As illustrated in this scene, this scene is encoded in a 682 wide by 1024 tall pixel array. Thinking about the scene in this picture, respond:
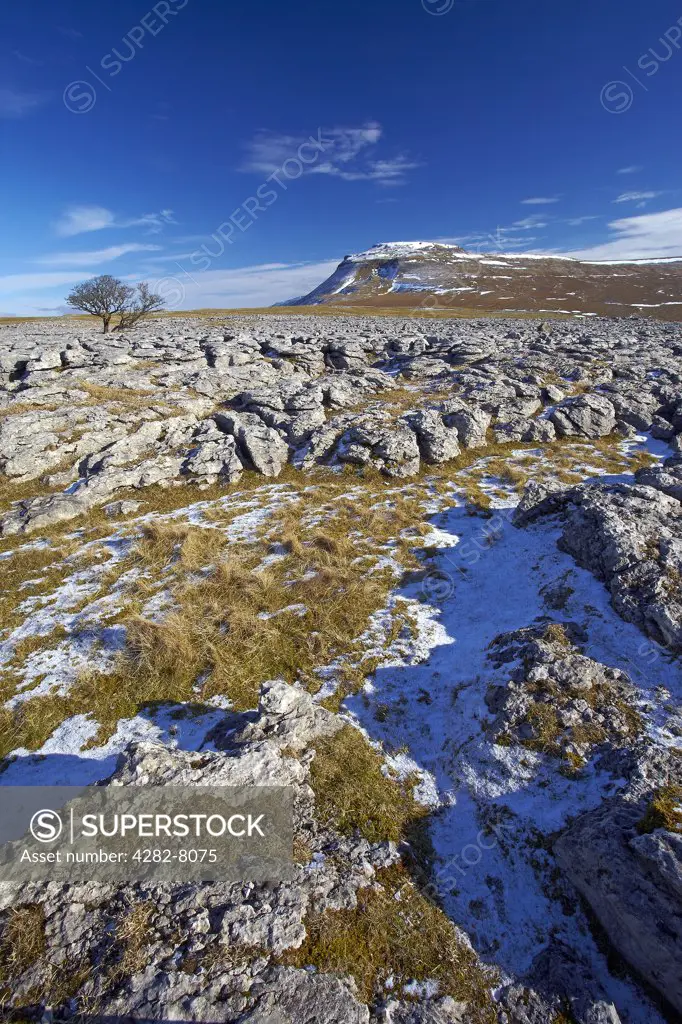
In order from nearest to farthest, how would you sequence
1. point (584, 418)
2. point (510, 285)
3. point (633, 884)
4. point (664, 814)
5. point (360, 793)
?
point (633, 884) → point (664, 814) → point (360, 793) → point (584, 418) → point (510, 285)

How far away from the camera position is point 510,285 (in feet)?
436

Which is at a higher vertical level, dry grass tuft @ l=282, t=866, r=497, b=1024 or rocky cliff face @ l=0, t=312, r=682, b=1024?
rocky cliff face @ l=0, t=312, r=682, b=1024

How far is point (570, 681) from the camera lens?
7961 millimetres

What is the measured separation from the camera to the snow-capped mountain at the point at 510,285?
103500 millimetres

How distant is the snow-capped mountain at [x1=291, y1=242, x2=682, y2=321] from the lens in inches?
4075

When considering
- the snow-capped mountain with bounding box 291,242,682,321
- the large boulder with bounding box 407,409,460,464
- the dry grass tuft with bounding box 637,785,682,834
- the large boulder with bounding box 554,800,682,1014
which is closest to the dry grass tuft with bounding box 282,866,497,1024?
the large boulder with bounding box 554,800,682,1014

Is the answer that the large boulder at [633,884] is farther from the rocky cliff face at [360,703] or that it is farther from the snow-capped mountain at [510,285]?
the snow-capped mountain at [510,285]

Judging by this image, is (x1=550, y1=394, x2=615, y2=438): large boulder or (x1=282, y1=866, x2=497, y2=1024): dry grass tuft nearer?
(x1=282, y1=866, x2=497, y2=1024): dry grass tuft

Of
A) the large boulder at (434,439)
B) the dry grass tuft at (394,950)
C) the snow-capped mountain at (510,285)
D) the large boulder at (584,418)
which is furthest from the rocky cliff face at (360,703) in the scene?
the snow-capped mountain at (510,285)

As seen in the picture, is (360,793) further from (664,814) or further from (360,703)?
(664,814)

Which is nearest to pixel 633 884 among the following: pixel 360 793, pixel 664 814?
pixel 664 814

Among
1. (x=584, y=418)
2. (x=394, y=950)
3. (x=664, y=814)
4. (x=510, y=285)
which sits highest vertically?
(x=510, y=285)

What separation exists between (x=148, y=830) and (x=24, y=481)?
16.9 meters

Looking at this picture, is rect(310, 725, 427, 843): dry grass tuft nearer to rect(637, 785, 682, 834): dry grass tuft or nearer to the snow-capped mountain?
rect(637, 785, 682, 834): dry grass tuft
